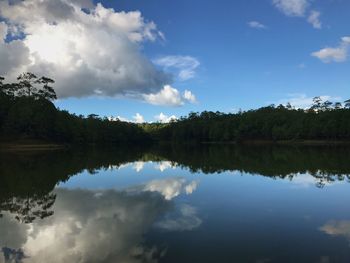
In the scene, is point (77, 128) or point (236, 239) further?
point (77, 128)

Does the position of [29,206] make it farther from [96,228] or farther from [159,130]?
[159,130]

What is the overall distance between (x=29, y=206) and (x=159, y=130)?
177392mm

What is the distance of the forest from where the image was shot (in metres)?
82.1

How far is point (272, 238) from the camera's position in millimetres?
→ 10594

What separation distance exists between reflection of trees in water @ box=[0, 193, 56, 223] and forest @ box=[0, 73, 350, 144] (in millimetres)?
64498

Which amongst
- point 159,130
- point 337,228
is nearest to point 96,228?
point 337,228

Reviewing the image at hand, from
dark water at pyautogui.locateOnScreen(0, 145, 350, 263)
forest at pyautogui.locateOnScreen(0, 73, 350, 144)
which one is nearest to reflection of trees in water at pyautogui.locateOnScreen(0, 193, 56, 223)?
dark water at pyautogui.locateOnScreen(0, 145, 350, 263)

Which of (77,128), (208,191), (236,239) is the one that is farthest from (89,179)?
(77,128)

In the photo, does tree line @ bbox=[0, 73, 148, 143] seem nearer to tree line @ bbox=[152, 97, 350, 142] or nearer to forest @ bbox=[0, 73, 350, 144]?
forest @ bbox=[0, 73, 350, 144]

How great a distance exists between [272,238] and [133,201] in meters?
7.89

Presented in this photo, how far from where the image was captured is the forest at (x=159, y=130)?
269 feet

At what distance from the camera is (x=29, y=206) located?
16.3 meters

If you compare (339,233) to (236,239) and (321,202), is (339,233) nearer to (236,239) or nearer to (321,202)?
(236,239)

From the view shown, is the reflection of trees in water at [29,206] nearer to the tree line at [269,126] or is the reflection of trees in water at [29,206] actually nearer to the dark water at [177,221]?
the dark water at [177,221]
